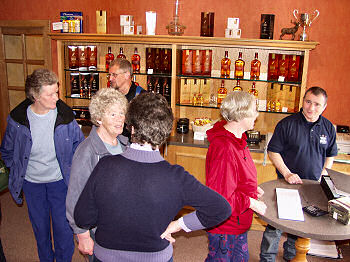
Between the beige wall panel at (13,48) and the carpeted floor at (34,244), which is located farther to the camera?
the beige wall panel at (13,48)

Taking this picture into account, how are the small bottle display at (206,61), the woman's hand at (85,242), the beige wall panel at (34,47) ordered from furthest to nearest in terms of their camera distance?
the beige wall panel at (34,47), the small bottle display at (206,61), the woman's hand at (85,242)

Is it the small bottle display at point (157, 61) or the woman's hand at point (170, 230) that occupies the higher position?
the small bottle display at point (157, 61)

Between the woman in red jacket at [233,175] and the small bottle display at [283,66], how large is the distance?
1846mm

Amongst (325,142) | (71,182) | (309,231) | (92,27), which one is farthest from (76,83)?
(309,231)

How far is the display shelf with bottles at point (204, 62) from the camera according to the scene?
3.50 meters

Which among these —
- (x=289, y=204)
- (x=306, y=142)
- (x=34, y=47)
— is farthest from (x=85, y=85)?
(x=289, y=204)

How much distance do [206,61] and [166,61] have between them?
1.53 feet

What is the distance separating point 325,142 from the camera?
2607 mm

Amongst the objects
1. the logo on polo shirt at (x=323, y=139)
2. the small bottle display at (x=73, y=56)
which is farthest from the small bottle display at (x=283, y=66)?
the small bottle display at (x=73, y=56)

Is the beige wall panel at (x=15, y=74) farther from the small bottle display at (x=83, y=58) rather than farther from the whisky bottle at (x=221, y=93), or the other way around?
the whisky bottle at (x=221, y=93)

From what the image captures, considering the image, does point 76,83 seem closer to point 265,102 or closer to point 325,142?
point 265,102

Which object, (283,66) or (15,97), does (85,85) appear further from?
(283,66)

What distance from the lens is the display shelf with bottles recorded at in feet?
11.5

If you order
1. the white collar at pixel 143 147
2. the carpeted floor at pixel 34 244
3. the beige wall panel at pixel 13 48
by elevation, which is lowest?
the carpeted floor at pixel 34 244
